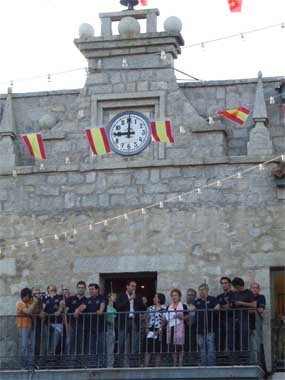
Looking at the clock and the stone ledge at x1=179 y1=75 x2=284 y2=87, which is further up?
the stone ledge at x1=179 y1=75 x2=284 y2=87

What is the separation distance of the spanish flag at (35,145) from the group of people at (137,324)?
2707 mm

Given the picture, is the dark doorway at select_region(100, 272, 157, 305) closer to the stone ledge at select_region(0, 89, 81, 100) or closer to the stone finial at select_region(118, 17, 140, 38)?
the stone ledge at select_region(0, 89, 81, 100)

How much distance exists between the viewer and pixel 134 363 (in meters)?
23.3

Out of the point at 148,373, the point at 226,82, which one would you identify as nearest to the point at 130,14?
the point at 226,82

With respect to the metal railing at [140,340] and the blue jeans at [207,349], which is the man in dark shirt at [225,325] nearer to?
the metal railing at [140,340]

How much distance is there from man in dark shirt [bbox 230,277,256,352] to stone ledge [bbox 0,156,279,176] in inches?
96.9

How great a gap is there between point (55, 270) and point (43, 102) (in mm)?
3027

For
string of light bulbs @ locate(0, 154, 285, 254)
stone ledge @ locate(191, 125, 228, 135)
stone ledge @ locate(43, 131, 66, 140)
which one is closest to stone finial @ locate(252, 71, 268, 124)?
stone ledge @ locate(191, 125, 228, 135)

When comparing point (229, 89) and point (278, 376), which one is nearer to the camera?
point (278, 376)

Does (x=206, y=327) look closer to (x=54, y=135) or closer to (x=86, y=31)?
(x=54, y=135)

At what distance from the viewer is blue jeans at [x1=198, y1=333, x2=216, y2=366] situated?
2294cm

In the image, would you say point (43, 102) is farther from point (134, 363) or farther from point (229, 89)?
point (134, 363)

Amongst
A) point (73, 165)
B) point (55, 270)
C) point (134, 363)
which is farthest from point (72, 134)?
point (134, 363)

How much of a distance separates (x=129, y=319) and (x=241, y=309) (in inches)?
70.9
